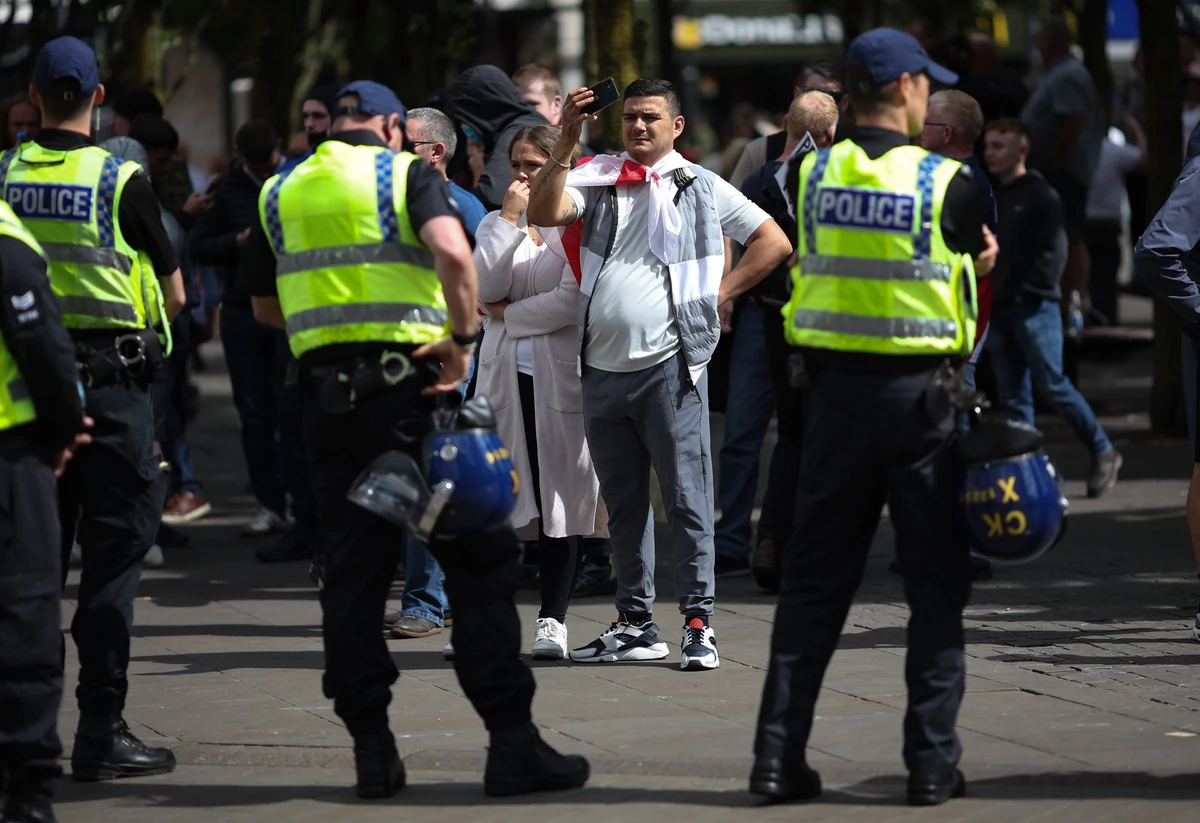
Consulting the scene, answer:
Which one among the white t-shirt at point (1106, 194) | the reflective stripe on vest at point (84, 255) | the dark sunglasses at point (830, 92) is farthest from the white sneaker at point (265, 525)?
the white t-shirt at point (1106, 194)

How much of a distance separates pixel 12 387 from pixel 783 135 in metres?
4.54

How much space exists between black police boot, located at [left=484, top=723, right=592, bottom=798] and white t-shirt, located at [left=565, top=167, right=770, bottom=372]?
1.88 metres

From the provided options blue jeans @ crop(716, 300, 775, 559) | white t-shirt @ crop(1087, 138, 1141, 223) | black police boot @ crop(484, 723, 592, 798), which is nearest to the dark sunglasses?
blue jeans @ crop(716, 300, 775, 559)

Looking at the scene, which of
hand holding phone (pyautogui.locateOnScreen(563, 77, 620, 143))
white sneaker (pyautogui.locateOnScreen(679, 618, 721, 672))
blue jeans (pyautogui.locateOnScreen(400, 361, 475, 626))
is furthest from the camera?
blue jeans (pyautogui.locateOnScreen(400, 361, 475, 626))

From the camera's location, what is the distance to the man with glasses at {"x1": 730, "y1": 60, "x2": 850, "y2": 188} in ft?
28.3

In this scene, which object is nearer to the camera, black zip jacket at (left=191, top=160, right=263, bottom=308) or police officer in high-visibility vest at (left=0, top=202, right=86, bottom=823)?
police officer in high-visibility vest at (left=0, top=202, right=86, bottom=823)

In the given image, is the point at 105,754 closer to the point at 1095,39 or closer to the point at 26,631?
the point at 26,631

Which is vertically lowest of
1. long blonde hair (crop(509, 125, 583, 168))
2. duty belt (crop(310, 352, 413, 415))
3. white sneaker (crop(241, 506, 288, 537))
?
white sneaker (crop(241, 506, 288, 537))

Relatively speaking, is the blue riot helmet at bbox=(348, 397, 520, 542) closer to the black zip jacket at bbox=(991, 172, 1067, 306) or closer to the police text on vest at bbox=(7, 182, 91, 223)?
the police text on vest at bbox=(7, 182, 91, 223)

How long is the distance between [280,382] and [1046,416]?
6.16 metres

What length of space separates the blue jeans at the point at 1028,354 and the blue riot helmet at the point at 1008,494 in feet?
16.4

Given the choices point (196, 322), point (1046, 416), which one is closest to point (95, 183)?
point (196, 322)

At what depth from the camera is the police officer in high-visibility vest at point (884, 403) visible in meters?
5.13

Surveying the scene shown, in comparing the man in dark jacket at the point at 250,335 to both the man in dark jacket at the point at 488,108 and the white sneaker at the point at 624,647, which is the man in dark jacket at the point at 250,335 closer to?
the man in dark jacket at the point at 488,108
